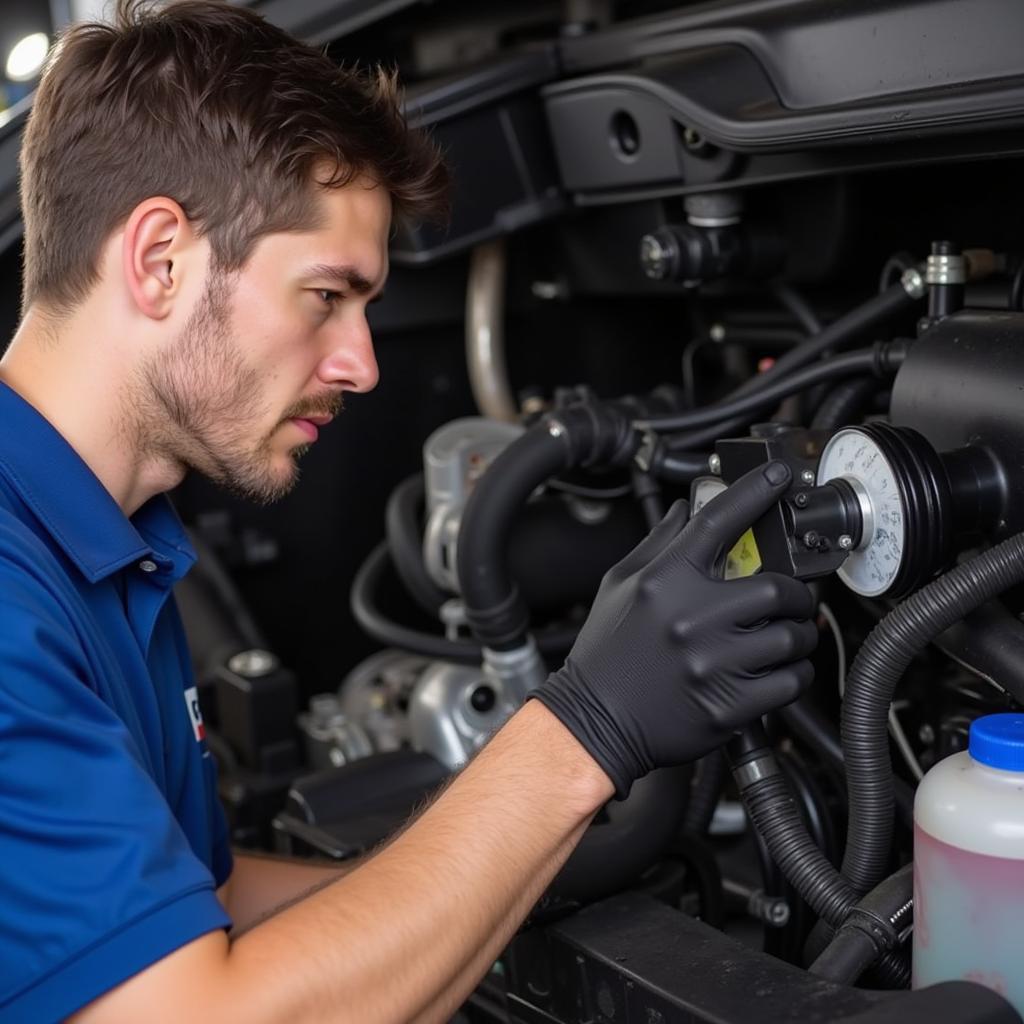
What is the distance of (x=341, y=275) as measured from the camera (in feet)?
3.43

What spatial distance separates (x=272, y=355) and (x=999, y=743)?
0.56 m

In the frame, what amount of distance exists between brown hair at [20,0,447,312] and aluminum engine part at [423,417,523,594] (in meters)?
0.43

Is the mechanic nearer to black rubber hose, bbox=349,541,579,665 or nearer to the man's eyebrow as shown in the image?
the man's eyebrow

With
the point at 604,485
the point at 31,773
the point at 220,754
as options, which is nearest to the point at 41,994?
the point at 31,773

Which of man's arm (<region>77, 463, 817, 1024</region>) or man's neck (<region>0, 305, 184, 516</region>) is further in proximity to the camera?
man's neck (<region>0, 305, 184, 516</region>)

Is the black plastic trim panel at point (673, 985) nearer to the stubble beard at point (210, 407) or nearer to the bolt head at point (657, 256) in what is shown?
the stubble beard at point (210, 407)

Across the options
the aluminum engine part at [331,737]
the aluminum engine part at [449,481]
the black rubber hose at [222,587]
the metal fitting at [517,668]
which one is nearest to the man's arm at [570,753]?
the metal fitting at [517,668]

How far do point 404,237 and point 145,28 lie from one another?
52cm

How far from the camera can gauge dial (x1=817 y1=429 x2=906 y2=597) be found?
0.92 meters

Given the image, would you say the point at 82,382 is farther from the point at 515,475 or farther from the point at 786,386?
the point at 786,386

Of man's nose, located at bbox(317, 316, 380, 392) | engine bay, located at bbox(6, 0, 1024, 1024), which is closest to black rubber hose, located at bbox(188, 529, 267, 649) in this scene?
engine bay, located at bbox(6, 0, 1024, 1024)

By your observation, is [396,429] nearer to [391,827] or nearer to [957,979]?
[391,827]

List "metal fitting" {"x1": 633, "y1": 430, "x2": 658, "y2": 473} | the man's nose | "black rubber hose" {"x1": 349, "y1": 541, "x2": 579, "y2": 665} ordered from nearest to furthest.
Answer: the man's nose, "metal fitting" {"x1": 633, "y1": 430, "x2": 658, "y2": 473}, "black rubber hose" {"x1": 349, "y1": 541, "x2": 579, "y2": 665}

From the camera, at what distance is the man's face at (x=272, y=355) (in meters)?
1.02
